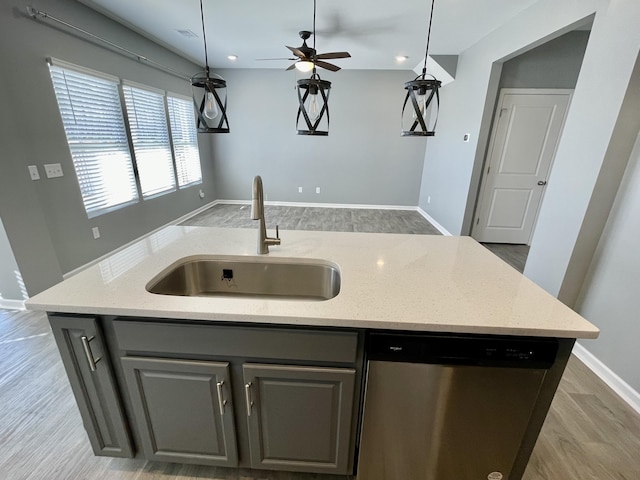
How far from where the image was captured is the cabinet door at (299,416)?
1.01 meters

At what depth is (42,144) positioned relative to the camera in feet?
8.41

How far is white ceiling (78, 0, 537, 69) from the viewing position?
2.92 m

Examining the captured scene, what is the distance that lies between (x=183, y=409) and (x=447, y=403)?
0.99m

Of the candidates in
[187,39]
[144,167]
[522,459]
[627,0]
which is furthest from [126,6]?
[522,459]

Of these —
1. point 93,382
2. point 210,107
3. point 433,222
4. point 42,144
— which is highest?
point 210,107

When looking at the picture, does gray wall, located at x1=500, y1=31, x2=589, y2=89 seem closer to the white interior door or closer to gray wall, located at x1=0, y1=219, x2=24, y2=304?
the white interior door

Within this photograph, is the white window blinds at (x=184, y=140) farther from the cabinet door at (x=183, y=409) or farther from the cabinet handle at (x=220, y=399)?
the cabinet handle at (x=220, y=399)

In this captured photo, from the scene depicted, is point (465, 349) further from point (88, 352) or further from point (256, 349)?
point (88, 352)

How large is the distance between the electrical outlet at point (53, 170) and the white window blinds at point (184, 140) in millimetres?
2144

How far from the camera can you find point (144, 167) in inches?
156

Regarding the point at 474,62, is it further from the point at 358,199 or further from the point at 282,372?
the point at 282,372

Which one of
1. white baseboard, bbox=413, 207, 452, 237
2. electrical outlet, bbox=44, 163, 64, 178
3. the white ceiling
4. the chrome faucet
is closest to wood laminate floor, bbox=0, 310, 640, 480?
the chrome faucet

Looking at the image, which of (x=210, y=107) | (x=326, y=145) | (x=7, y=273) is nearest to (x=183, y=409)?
(x=210, y=107)

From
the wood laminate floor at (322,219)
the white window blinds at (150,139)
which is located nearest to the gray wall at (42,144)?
the white window blinds at (150,139)
